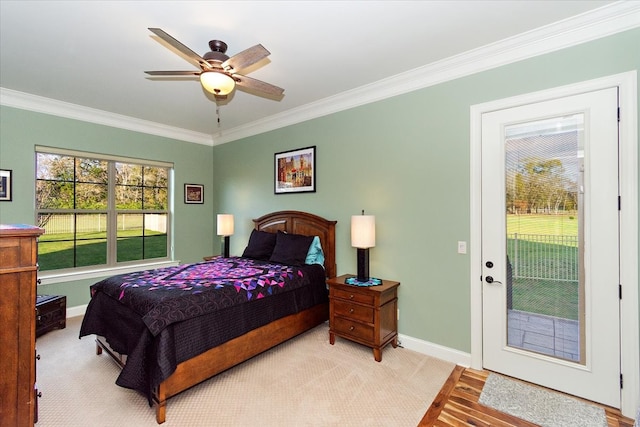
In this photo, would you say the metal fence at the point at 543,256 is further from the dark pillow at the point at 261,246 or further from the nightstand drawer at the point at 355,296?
the dark pillow at the point at 261,246

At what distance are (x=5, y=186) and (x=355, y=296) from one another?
14.1ft

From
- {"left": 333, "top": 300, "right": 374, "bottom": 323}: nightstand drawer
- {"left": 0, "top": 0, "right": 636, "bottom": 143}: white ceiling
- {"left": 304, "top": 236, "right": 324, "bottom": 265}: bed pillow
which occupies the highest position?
{"left": 0, "top": 0, "right": 636, "bottom": 143}: white ceiling

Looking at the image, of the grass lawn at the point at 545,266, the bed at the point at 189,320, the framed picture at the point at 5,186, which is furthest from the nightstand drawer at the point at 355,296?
the framed picture at the point at 5,186

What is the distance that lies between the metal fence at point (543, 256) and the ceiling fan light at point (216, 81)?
265 cm

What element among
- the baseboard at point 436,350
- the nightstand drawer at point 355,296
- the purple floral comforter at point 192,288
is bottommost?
the baseboard at point 436,350

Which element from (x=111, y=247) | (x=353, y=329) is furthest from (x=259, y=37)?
(x=111, y=247)

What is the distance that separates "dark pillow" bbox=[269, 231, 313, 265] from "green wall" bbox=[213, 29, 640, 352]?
422mm

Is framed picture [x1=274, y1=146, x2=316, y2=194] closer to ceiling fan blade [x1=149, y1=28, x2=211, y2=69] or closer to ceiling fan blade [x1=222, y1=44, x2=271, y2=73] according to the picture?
ceiling fan blade [x1=222, y1=44, x2=271, y2=73]

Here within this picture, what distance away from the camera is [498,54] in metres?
2.55

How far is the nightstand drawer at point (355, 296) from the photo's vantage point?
2.80 metres

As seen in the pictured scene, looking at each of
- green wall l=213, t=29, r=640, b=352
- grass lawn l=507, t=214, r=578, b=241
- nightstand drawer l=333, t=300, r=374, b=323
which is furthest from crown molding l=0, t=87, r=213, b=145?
grass lawn l=507, t=214, r=578, b=241

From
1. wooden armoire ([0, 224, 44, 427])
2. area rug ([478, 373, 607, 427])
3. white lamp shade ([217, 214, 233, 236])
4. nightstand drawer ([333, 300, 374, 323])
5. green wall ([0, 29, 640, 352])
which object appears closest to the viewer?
wooden armoire ([0, 224, 44, 427])

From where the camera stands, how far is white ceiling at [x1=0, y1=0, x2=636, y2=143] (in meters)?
2.08

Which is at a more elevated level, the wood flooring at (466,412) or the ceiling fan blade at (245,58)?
the ceiling fan blade at (245,58)
